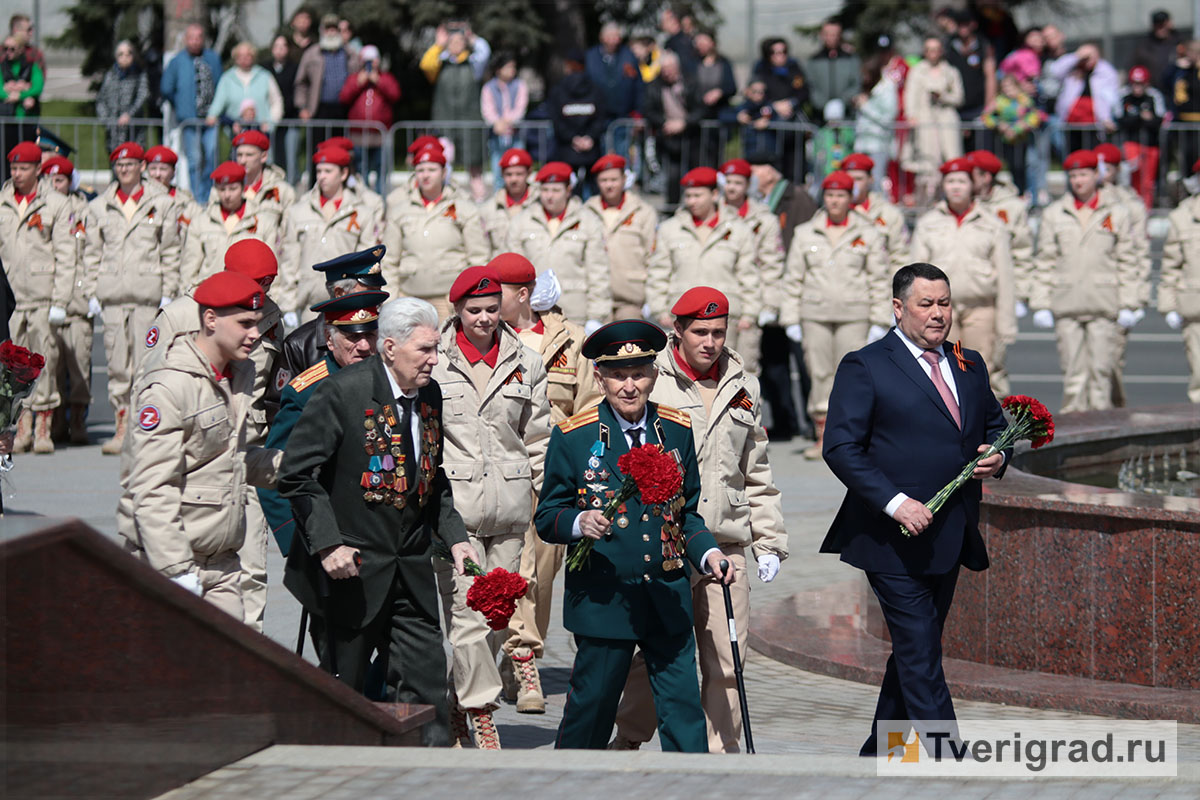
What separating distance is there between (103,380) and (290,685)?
47.5ft

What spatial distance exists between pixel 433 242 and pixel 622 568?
A: 8.81m

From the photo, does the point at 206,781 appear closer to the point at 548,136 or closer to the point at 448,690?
the point at 448,690

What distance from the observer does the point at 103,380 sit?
20203mm

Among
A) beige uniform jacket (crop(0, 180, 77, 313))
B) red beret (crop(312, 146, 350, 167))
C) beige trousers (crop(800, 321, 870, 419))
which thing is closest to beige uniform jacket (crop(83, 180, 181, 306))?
beige uniform jacket (crop(0, 180, 77, 313))

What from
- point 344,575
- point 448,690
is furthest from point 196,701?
point 448,690

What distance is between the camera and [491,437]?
8250 millimetres

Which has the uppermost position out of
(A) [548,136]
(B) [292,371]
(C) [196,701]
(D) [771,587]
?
(A) [548,136]

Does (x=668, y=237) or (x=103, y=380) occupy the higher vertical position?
(x=668, y=237)

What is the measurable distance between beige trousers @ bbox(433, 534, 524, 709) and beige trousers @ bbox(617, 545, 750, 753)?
556 mm

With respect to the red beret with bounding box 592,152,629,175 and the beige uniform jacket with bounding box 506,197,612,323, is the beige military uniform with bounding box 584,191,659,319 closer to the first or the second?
the red beret with bounding box 592,152,629,175

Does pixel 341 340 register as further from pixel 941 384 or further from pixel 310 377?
pixel 941 384

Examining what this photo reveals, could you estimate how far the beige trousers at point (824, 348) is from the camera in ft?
51.6

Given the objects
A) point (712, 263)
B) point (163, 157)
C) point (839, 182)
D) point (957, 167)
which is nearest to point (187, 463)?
point (712, 263)

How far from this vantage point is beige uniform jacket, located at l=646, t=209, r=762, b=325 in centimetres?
1554
